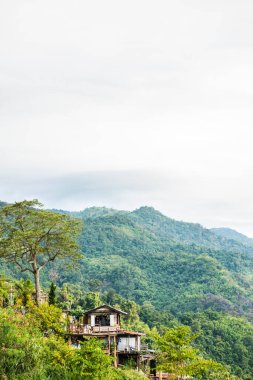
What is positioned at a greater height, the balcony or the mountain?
the mountain

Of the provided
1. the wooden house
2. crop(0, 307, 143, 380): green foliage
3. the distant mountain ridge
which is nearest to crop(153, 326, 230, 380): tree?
crop(0, 307, 143, 380): green foliage

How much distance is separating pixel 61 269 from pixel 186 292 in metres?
32.3

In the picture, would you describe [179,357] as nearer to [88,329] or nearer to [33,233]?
[88,329]

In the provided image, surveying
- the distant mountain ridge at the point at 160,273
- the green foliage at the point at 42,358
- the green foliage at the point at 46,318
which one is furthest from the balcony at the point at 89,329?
the distant mountain ridge at the point at 160,273

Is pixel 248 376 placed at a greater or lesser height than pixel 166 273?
lesser

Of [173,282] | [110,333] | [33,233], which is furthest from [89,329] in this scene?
[173,282]

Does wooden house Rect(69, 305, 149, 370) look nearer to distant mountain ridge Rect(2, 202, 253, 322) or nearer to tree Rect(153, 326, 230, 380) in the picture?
tree Rect(153, 326, 230, 380)

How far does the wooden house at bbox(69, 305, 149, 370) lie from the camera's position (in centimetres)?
2897

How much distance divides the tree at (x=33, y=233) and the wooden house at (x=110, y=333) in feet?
10.9

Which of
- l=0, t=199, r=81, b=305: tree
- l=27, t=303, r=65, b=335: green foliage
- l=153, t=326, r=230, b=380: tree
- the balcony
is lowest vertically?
l=153, t=326, r=230, b=380: tree

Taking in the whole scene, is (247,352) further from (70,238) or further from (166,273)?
(166,273)

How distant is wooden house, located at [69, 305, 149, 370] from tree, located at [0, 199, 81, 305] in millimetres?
3332

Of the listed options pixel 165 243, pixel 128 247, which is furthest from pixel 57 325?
pixel 165 243

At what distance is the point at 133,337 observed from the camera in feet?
105
